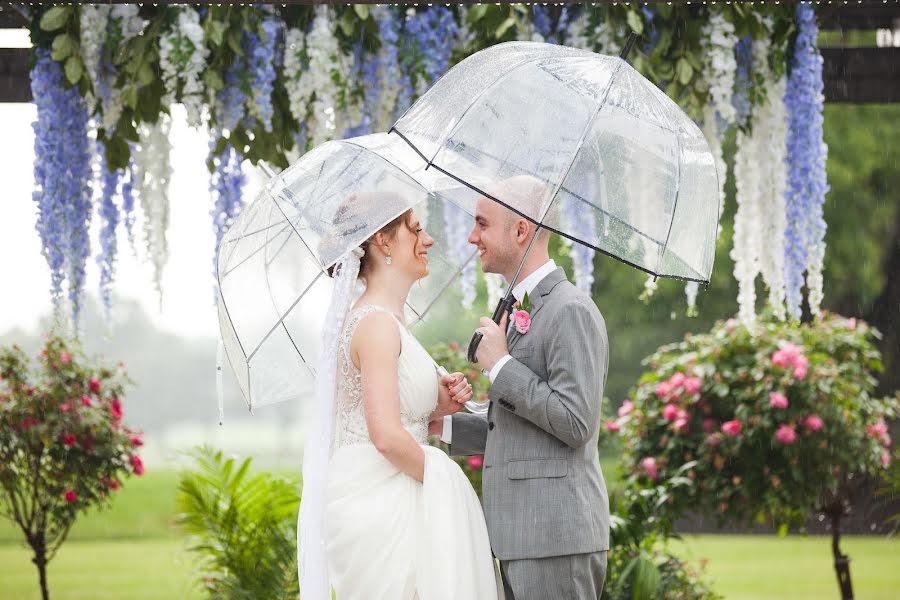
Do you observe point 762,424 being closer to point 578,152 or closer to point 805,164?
point 805,164

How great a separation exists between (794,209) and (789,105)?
0.44 metres

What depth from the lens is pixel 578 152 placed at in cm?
238

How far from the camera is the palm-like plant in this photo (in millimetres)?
4590

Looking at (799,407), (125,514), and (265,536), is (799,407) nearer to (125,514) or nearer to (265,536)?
(265,536)

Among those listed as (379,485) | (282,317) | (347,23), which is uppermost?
(347,23)

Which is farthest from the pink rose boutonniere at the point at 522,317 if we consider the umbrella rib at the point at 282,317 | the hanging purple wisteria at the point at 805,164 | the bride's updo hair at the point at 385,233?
the hanging purple wisteria at the point at 805,164

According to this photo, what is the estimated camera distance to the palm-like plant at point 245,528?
4.59m

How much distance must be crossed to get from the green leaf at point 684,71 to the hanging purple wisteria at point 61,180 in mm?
2263

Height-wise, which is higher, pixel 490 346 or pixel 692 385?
pixel 490 346

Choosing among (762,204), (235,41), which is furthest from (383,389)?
(762,204)

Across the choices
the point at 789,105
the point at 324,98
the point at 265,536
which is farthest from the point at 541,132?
the point at 265,536

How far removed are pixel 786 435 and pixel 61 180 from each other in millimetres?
3431

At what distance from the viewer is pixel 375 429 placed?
8.33ft

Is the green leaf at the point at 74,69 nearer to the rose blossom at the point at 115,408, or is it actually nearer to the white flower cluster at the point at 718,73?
the white flower cluster at the point at 718,73
